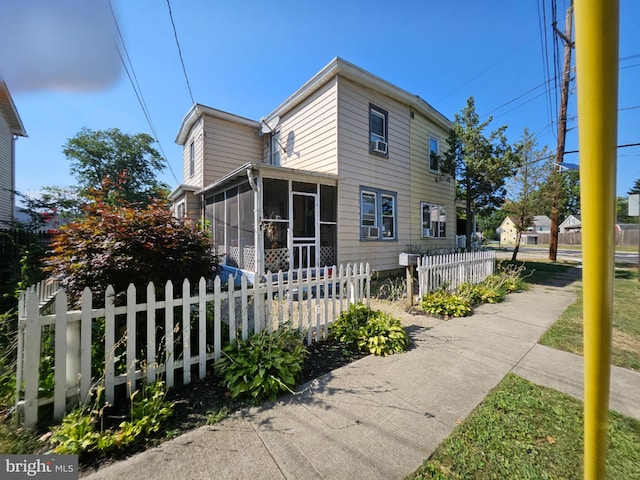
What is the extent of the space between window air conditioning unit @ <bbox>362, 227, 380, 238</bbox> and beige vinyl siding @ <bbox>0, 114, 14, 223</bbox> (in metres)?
15.6

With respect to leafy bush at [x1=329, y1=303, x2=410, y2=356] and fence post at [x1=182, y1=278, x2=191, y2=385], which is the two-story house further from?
fence post at [x1=182, y1=278, x2=191, y2=385]

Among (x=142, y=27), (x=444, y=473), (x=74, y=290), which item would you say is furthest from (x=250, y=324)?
(x=142, y=27)

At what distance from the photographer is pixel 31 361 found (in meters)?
2.16

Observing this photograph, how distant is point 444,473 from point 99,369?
10.4 ft

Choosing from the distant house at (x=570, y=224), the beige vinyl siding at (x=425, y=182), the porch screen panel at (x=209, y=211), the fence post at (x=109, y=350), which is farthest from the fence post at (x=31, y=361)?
the distant house at (x=570, y=224)

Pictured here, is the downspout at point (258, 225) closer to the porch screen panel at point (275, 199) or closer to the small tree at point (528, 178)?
the porch screen panel at point (275, 199)

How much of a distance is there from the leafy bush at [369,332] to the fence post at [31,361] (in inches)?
130

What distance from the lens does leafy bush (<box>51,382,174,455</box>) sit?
1.94 meters

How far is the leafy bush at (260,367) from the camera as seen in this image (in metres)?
2.71

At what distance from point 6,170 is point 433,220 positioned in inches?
807

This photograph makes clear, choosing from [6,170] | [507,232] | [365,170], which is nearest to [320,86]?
[365,170]

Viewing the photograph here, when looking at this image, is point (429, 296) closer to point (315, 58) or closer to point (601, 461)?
point (601, 461)

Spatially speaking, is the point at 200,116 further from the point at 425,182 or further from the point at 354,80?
the point at 425,182

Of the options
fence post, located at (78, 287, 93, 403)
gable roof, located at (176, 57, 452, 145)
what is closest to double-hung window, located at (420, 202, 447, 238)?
gable roof, located at (176, 57, 452, 145)
